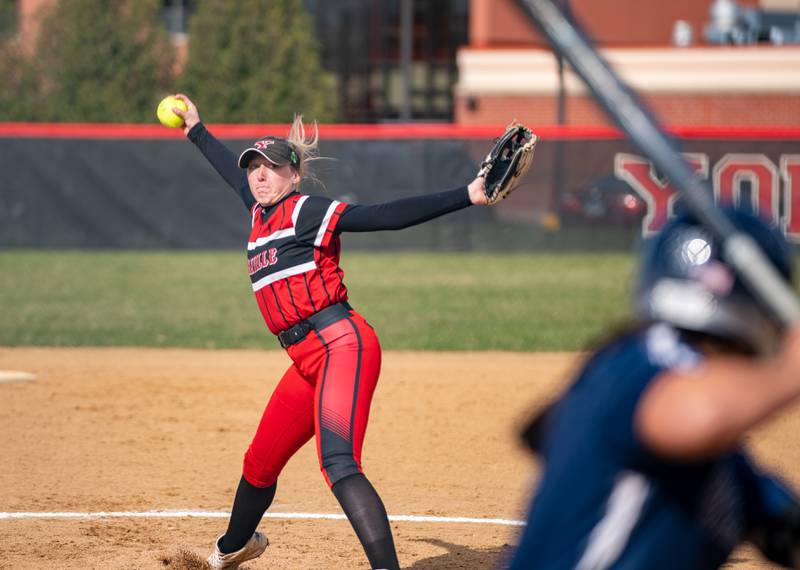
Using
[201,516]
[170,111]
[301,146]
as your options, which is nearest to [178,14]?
[201,516]

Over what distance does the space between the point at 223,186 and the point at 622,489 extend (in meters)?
17.4

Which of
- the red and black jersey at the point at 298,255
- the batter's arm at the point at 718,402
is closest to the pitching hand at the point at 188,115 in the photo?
the red and black jersey at the point at 298,255

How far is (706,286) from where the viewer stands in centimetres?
209

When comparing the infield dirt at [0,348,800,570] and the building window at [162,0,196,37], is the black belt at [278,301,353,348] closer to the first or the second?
the infield dirt at [0,348,800,570]

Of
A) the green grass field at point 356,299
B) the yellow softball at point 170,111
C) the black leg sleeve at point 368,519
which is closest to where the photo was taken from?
the black leg sleeve at point 368,519

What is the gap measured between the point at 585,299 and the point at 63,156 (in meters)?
9.04

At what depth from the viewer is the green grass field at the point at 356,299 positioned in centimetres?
1268

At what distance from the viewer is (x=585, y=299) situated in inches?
599

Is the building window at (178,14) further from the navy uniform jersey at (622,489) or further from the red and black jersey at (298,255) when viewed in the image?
the navy uniform jersey at (622,489)

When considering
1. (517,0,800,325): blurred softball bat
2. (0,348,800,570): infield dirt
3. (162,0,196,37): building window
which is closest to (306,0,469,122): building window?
(162,0,196,37): building window

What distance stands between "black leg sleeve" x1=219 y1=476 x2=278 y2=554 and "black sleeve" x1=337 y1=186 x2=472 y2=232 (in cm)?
126

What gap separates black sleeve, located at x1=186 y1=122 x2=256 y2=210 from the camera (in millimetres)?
5359

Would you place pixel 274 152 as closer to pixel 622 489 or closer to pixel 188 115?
pixel 188 115

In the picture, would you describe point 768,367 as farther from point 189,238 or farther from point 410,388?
point 189,238
